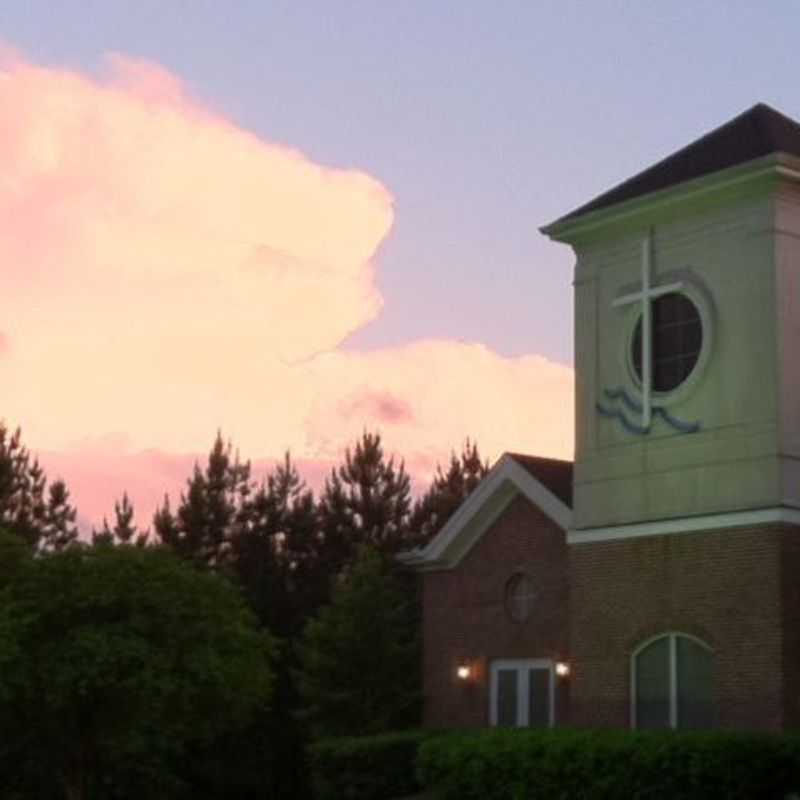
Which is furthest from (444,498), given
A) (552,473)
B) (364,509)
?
(552,473)

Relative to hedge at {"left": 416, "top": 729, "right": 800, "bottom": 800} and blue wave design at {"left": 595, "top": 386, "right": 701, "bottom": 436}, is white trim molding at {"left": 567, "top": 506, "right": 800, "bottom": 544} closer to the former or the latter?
blue wave design at {"left": 595, "top": 386, "right": 701, "bottom": 436}

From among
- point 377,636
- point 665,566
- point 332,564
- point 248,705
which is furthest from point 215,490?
point 665,566

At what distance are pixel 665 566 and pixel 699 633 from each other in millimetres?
1245

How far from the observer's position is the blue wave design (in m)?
28.0

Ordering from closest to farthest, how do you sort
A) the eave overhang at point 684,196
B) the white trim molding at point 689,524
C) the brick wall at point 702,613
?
the brick wall at point 702,613, the white trim molding at point 689,524, the eave overhang at point 684,196

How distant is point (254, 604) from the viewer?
164 feet

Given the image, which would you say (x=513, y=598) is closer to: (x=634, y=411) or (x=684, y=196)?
(x=634, y=411)

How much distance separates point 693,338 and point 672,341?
474 millimetres

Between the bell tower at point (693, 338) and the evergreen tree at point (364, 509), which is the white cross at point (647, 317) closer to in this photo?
the bell tower at point (693, 338)

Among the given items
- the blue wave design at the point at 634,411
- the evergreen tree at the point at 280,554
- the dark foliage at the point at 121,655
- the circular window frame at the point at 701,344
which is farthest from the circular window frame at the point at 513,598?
the evergreen tree at the point at 280,554

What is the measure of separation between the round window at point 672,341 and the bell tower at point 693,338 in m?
0.03

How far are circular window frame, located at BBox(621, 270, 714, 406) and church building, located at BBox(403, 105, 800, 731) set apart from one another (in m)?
0.03

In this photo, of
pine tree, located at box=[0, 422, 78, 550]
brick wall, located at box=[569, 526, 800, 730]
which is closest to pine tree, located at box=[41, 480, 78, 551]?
pine tree, located at box=[0, 422, 78, 550]

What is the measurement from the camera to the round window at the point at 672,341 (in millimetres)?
28203
